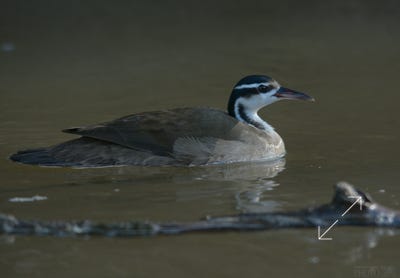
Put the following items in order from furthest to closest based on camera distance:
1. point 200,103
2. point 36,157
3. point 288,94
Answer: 1. point 200,103
2. point 288,94
3. point 36,157

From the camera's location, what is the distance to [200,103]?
45.7 ft

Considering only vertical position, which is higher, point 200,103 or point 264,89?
point 264,89

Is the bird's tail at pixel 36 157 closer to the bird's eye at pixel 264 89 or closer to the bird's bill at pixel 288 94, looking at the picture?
the bird's eye at pixel 264 89

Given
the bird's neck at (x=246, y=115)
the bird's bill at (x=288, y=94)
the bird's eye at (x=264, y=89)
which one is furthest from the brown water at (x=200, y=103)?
the bird's eye at (x=264, y=89)

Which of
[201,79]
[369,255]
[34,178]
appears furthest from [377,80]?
[369,255]

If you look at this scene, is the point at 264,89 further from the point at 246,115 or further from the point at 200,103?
the point at 200,103

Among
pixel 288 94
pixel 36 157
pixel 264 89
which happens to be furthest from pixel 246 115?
pixel 36 157

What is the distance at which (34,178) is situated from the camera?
10.4 m

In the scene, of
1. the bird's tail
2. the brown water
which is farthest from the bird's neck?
→ the bird's tail

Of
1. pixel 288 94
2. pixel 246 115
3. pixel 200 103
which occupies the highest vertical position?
pixel 288 94

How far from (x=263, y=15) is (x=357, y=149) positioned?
29.2ft

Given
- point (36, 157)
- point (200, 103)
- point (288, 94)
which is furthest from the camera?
point (200, 103)

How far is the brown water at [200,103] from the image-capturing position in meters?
7.68

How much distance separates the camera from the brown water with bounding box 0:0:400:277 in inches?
303
